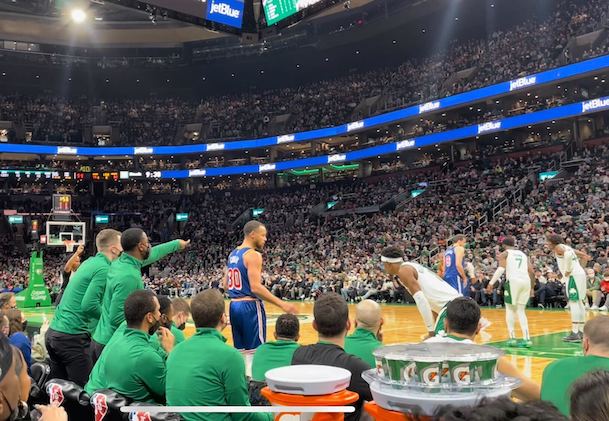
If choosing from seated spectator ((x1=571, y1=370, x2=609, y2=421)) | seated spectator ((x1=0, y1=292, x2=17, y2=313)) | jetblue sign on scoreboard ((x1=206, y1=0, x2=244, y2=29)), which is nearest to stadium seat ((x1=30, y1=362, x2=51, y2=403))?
seated spectator ((x1=0, y1=292, x2=17, y2=313))

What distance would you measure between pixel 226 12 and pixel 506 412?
21.4m

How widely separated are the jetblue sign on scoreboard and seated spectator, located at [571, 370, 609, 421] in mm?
20542

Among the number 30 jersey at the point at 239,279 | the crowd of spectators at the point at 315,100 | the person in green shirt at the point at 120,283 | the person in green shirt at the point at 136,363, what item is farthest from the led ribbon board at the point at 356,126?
the person in green shirt at the point at 136,363

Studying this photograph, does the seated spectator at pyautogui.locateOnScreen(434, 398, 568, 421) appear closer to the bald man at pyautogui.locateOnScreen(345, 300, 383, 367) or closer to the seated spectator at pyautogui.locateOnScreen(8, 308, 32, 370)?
the bald man at pyautogui.locateOnScreen(345, 300, 383, 367)

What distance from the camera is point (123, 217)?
151ft

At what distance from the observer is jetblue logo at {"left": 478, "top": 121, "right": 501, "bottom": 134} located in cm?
2916

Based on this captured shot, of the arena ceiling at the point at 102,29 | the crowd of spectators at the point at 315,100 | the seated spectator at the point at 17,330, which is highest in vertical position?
the arena ceiling at the point at 102,29

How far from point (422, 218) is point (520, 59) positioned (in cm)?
993

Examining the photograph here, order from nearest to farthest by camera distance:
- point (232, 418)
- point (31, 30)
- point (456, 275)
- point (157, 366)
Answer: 1. point (232, 418)
2. point (157, 366)
3. point (456, 275)
4. point (31, 30)

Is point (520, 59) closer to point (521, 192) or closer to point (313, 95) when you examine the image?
point (521, 192)

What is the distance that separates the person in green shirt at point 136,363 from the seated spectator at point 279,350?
72cm

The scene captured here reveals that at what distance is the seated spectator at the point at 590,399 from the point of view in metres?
1.57

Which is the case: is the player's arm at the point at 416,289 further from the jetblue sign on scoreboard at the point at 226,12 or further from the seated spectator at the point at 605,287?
the jetblue sign on scoreboard at the point at 226,12

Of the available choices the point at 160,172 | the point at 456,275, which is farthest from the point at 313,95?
the point at 456,275
